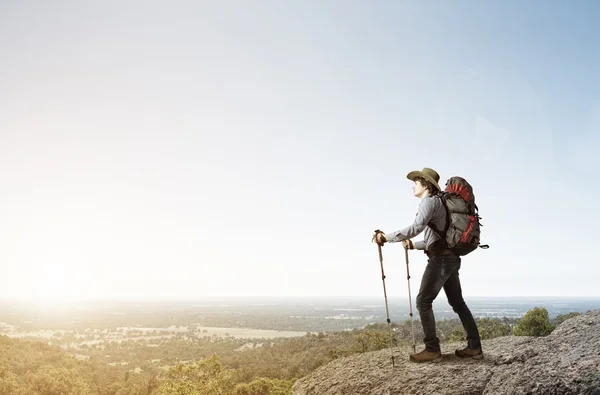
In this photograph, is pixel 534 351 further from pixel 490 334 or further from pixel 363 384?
pixel 490 334

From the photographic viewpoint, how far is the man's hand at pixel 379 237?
623cm

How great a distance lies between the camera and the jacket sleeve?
5.80m

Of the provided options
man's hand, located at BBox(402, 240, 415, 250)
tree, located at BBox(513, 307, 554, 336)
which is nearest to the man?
man's hand, located at BBox(402, 240, 415, 250)

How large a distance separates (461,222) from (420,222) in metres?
0.65

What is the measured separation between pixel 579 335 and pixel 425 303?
88.3 inches

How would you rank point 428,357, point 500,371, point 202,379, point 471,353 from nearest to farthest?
1. point 500,371
2. point 471,353
3. point 428,357
4. point 202,379

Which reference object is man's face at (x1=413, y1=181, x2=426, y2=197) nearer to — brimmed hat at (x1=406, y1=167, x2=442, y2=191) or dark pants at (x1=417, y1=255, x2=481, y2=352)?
brimmed hat at (x1=406, y1=167, x2=442, y2=191)

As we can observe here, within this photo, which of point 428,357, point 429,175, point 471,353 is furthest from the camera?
point 429,175

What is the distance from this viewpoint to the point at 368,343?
36.7 meters

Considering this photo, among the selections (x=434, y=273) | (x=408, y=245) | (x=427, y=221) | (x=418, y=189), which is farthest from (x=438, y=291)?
(x=418, y=189)

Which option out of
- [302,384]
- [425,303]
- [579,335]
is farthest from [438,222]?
[302,384]

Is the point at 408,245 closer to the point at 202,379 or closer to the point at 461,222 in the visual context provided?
the point at 461,222

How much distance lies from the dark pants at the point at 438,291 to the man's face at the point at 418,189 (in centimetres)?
113

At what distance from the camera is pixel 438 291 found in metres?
5.89
